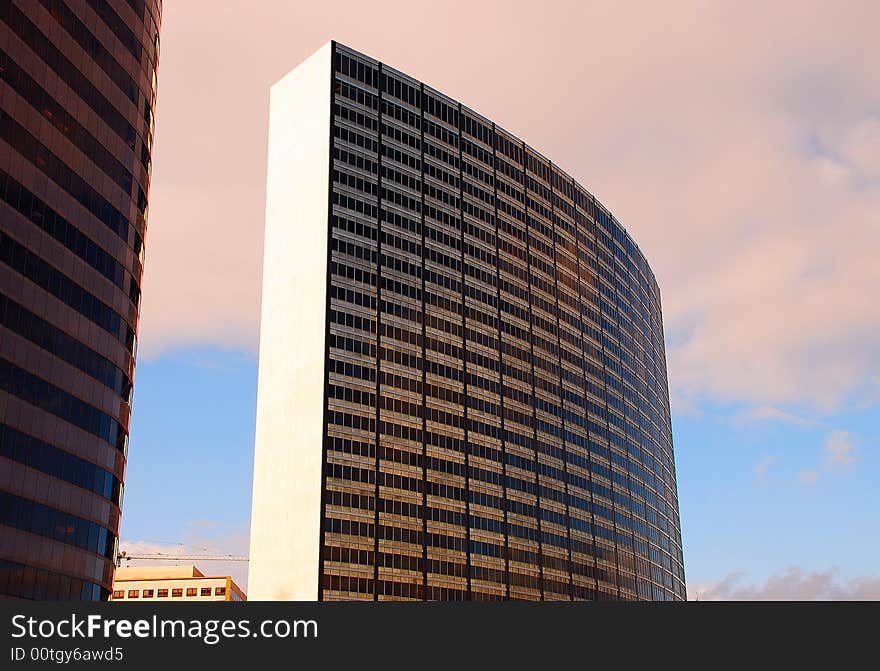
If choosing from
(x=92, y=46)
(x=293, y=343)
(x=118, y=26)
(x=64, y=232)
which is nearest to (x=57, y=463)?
(x=64, y=232)

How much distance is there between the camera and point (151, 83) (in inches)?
4911

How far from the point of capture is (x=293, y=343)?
544ft

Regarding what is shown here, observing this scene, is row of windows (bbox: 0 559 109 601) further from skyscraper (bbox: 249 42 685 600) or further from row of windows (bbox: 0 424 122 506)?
skyscraper (bbox: 249 42 685 600)

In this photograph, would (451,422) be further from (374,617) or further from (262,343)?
(374,617)

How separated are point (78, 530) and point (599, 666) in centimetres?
6601

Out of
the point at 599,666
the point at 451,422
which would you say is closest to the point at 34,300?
the point at 599,666

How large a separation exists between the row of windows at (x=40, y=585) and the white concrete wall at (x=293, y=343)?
156 ft

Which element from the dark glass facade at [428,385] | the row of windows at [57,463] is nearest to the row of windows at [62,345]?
the row of windows at [57,463]

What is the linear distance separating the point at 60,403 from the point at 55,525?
11363 mm

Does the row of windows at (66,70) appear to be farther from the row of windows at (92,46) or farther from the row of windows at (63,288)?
the row of windows at (63,288)

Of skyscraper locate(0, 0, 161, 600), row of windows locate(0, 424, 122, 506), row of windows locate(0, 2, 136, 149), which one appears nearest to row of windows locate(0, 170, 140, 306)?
skyscraper locate(0, 0, 161, 600)

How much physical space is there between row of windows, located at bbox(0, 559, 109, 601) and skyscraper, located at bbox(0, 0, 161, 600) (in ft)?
0.45

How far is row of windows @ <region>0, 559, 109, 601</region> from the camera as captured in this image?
93375 mm

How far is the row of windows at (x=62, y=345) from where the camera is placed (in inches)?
3834
